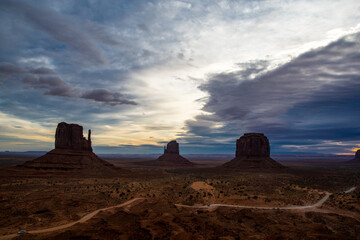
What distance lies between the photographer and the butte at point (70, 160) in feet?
223

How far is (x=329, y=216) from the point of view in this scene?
90.4ft

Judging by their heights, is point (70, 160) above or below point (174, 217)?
above

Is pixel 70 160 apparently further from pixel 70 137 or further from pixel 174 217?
pixel 174 217

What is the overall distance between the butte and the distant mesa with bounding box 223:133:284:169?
2744 inches

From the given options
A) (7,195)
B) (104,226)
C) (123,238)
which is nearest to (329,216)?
(123,238)

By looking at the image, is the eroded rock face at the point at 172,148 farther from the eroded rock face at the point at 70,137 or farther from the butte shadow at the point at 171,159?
the eroded rock face at the point at 70,137

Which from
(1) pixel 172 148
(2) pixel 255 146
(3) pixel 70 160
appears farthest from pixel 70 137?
(1) pixel 172 148

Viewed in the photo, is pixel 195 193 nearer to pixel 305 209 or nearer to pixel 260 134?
pixel 305 209

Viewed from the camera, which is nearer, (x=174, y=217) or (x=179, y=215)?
(x=174, y=217)

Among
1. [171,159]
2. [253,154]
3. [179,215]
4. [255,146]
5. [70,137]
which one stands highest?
[70,137]

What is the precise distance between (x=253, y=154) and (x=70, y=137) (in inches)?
3863

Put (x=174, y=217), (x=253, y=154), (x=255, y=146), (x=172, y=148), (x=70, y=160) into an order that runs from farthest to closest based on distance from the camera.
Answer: (x=172, y=148), (x=255, y=146), (x=253, y=154), (x=70, y=160), (x=174, y=217)

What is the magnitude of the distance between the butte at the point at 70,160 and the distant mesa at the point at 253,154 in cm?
6969

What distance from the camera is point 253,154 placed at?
112 metres
